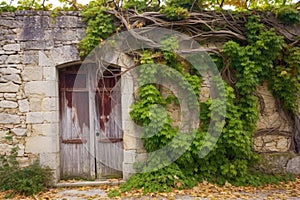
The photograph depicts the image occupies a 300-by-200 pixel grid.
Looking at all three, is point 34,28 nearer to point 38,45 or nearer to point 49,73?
point 38,45

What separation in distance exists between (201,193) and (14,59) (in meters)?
3.49

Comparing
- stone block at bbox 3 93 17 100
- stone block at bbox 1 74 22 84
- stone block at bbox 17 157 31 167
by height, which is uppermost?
stone block at bbox 1 74 22 84

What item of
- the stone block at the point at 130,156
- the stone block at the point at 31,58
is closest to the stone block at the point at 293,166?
the stone block at the point at 130,156

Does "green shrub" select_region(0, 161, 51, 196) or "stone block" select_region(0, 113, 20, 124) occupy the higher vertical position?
"stone block" select_region(0, 113, 20, 124)

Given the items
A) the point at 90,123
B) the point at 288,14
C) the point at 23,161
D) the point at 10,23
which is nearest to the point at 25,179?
the point at 23,161

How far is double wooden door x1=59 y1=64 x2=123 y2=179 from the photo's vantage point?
4645mm

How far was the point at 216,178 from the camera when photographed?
445cm

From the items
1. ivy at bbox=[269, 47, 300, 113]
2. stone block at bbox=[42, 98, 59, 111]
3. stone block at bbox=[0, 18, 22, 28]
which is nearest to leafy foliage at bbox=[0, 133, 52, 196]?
stone block at bbox=[42, 98, 59, 111]

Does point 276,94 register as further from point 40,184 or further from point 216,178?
point 40,184

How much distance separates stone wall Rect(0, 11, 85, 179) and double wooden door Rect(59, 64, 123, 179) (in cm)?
33

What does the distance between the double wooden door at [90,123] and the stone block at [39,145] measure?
0.32 m

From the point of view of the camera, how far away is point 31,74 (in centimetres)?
431

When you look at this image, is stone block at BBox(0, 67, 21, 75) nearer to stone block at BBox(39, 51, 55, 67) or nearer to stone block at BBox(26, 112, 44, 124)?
stone block at BBox(39, 51, 55, 67)

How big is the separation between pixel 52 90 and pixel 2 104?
0.79 m
